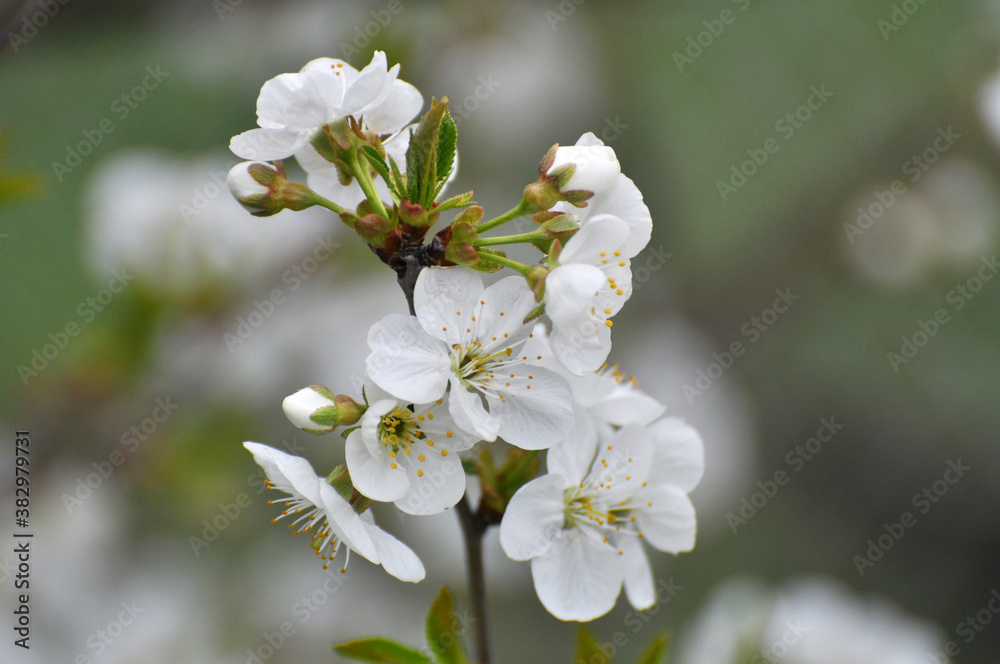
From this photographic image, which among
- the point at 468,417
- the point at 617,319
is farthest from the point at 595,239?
the point at 617,319

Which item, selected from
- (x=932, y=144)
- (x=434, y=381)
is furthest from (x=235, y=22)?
(x=932, y=144)

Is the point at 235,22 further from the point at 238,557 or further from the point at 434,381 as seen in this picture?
the point at 238,557

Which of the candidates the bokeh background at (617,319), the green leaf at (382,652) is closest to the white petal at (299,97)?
the green leaf at (382,652)

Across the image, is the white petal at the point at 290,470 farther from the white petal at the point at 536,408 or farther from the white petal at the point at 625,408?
the white petal at the point at 625,408

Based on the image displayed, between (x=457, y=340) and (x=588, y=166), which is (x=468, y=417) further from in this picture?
(x=588, y=166)

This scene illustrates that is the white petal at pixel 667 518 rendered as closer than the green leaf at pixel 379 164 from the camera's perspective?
No

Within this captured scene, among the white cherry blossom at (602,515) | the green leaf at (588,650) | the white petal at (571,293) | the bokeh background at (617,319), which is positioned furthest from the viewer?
the bokeh background at (617,319)
